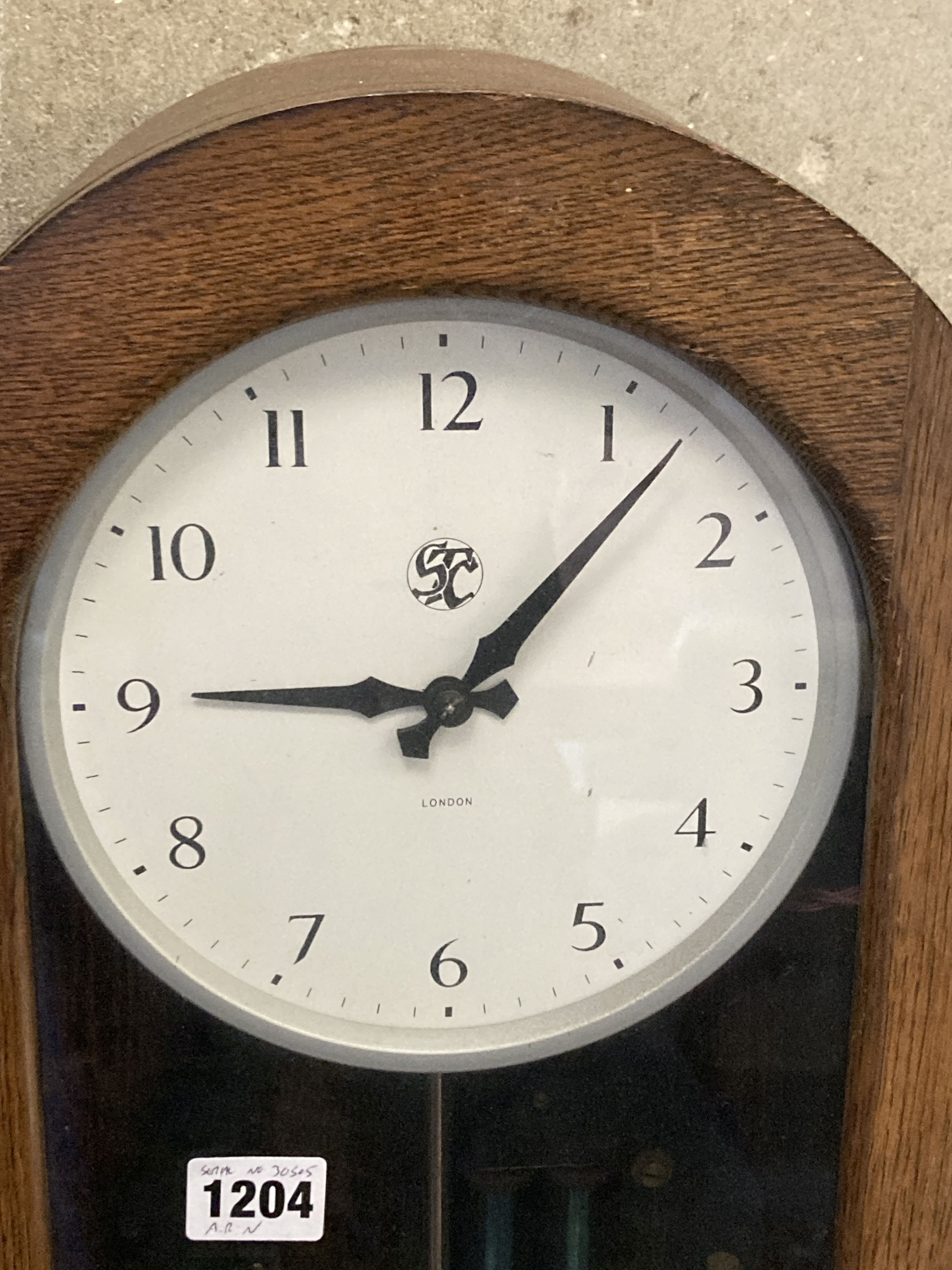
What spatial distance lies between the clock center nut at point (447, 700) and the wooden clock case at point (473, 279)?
7.6 inches

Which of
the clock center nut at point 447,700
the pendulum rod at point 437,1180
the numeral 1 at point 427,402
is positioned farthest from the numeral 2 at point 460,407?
the pendulum rod at point 437,1180

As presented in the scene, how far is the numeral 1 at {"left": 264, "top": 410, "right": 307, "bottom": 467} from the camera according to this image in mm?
562

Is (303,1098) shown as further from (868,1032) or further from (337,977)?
(868,1032)

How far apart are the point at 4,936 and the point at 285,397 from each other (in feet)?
0.96

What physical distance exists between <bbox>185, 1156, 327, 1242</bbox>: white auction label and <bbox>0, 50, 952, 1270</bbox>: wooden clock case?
0.16 meters

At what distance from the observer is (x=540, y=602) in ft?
1.94

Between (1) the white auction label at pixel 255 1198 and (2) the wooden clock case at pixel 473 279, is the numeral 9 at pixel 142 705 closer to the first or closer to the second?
(2) the wooden clock case at pixel 473 279

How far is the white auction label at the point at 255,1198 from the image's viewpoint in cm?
64

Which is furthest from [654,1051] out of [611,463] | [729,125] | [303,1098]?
[729,125]

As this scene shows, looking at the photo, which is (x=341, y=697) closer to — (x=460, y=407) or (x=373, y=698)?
(x=373, y=698)

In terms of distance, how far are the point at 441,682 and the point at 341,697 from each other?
5cm

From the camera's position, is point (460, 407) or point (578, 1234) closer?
point (460, 407)

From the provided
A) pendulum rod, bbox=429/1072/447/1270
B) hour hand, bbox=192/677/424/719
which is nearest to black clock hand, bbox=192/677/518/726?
hour hand, bbox=192/677/424/719

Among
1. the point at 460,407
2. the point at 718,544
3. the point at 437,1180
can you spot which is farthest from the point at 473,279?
the point at 437,1180
